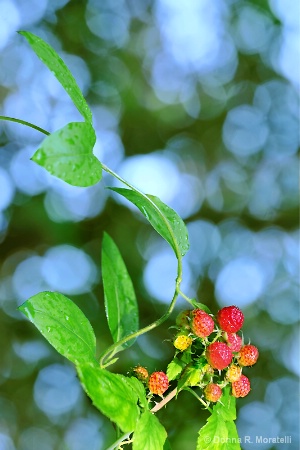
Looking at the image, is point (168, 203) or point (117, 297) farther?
point (168, 203)

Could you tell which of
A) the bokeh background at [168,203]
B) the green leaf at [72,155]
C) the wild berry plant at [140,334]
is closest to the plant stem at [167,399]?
the wild berry plant at [140,334]

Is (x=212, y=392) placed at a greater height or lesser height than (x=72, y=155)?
lesser

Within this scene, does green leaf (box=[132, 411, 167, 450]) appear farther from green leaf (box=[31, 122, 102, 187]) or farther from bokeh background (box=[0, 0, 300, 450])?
bokeh background (box=[0, 0, 300, 450])

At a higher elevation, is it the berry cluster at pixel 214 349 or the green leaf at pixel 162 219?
the green leaf at pixel 162 219

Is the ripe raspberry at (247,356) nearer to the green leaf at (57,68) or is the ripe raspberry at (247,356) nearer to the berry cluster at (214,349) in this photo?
the berry cluster at (214,349)

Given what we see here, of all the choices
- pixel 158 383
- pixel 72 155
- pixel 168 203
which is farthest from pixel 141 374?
pixel 168 203

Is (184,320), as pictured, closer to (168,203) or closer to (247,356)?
(247,356)

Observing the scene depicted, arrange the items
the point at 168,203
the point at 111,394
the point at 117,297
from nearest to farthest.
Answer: the point at 111,394 < the point at 117,297 < the point at 168,203

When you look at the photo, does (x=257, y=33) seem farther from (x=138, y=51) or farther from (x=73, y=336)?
(x=73, y=336)
